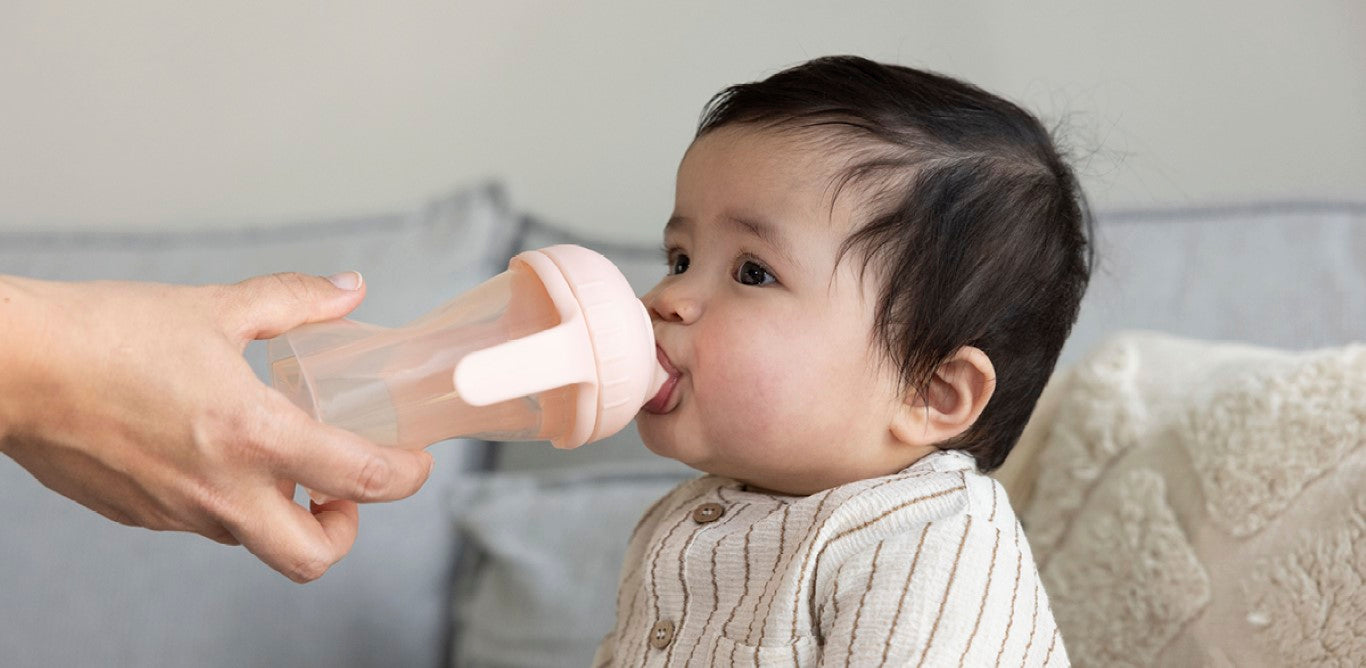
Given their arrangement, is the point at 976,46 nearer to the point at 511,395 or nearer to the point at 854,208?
the point at 854,208

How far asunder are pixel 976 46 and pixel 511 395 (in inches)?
51.8

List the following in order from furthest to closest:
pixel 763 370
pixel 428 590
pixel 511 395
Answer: pixel 428 590, pixel 763 370, pixel 511 395

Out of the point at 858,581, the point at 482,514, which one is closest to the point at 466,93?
the point at 482,514

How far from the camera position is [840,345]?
955 mm

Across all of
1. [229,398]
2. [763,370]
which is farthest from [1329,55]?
[229,398]

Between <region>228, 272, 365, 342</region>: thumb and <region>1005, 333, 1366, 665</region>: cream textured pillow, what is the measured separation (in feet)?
2.33

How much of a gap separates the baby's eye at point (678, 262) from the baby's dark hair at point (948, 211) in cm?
11

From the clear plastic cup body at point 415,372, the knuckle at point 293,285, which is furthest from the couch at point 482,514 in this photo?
the knuckle at point 293,285

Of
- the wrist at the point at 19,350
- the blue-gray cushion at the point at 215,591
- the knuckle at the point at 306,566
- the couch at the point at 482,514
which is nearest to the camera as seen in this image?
the wrist at the point at 19,350

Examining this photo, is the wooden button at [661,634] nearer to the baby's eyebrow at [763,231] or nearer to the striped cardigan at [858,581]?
the striped cardigan at [858,581]

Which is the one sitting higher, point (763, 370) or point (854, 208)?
point (854, 208)

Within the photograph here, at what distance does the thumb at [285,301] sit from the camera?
0.88m

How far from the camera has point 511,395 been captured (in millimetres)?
816

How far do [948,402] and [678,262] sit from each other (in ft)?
0.80
